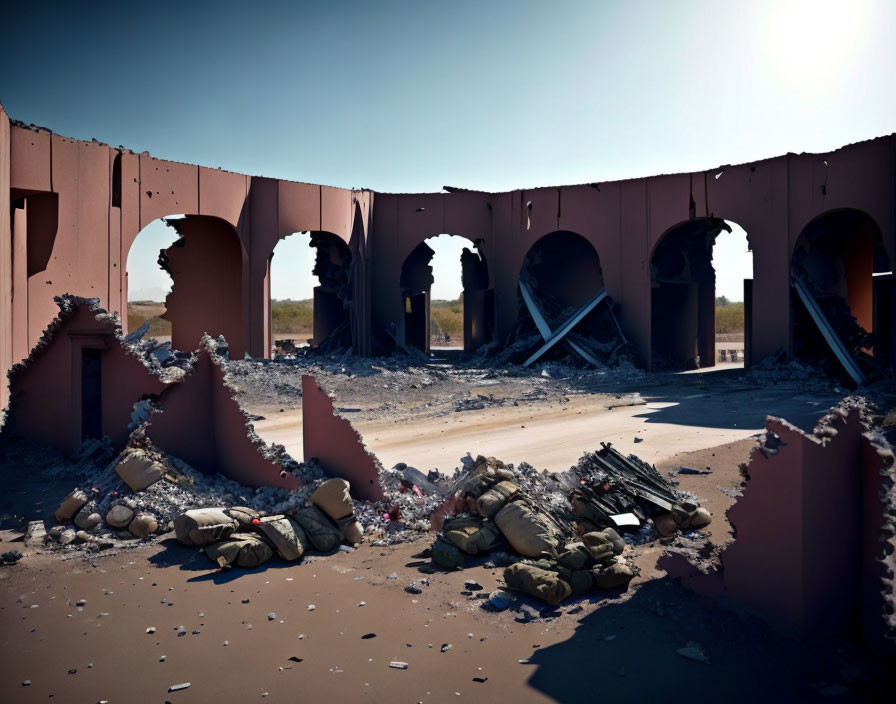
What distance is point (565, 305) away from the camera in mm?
23328

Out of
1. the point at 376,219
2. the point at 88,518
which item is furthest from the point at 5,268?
the point at 376,219

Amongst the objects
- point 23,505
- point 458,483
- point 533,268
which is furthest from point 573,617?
point 533,268

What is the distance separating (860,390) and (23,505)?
14.8 metres

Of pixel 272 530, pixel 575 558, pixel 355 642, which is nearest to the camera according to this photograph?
pixel 355 642

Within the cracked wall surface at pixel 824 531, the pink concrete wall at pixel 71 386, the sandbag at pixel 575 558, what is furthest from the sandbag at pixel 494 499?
the pink concrete wall at pixel 71 386

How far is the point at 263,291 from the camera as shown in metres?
18.3

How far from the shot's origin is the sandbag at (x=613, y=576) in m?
5.34

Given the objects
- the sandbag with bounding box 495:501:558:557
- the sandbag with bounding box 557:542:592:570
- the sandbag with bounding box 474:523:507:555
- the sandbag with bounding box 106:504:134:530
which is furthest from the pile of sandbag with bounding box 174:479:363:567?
the sandbag with bounding box 557:542:592:570

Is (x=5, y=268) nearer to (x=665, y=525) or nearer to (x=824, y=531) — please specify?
(x=665, y=525)

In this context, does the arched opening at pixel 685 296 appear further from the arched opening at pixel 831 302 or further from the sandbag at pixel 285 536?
the sandbag at pixel 285 536

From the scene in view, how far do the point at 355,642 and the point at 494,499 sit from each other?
7.15 ft

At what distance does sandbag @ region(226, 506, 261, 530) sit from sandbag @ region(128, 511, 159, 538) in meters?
0.77

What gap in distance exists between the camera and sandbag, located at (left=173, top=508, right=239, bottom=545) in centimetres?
A: 635

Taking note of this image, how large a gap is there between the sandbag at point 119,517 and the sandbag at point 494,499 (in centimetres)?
333
